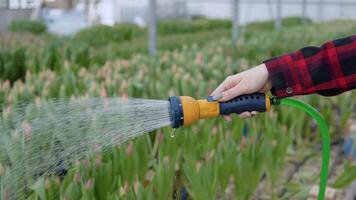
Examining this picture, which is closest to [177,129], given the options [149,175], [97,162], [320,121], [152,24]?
[149,175]

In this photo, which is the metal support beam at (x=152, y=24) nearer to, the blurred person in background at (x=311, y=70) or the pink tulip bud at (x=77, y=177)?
the pink tulip bud at (x=77, y=177)

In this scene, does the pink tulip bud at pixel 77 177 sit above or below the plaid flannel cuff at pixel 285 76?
below

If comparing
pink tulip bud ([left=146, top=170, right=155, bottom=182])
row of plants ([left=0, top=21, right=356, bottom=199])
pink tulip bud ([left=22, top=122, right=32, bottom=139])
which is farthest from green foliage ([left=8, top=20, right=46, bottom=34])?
pink tulip bud ([left=22, top=122, right=32, bottom=139])

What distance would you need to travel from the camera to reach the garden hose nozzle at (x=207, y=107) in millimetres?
1182

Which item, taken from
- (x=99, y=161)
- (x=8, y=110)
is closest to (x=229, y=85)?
(x=99, y=161)

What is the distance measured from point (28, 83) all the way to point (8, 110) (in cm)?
70

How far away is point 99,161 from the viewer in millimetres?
1586

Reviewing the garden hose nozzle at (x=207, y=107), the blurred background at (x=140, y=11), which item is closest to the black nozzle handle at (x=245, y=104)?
the garden hose nozzle at (x=207, y=107)

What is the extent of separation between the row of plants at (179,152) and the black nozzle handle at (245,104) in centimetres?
34

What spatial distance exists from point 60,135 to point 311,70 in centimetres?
70

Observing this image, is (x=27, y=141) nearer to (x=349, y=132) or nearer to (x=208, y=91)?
(x=208, y=91)

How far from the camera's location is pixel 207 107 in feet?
3.97

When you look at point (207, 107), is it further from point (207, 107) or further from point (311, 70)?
point (311, 70)

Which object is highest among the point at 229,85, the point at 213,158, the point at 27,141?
the point at 229,85
